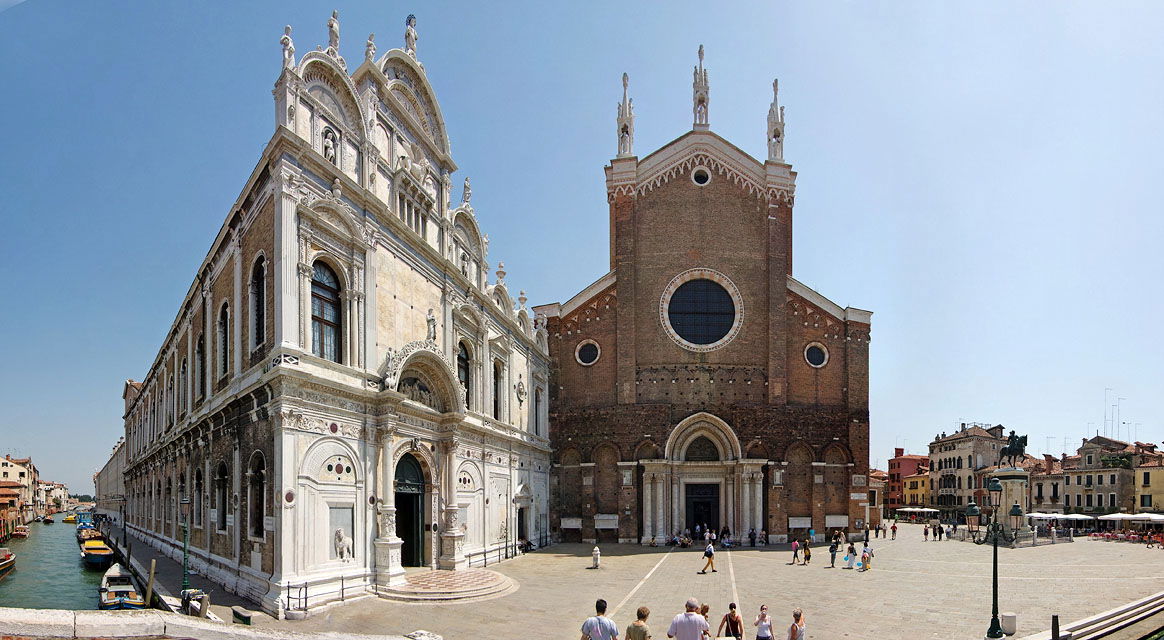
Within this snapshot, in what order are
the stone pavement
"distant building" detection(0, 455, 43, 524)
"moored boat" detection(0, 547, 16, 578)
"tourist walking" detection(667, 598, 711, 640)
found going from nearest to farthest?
1. "tourist walking" detection(667, 598, 711, 640)
2. the stone pavement
3. "moored boat" detection(0, 547, 16, 578)
4. "distant building" detection(0, 455, 43, 524)

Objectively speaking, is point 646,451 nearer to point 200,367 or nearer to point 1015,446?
point 200,367

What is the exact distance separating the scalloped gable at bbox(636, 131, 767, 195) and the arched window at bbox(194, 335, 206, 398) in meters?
21.7

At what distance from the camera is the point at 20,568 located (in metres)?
40.2

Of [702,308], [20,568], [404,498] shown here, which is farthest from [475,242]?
[20,568]

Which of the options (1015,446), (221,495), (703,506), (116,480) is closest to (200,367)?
(221,495)

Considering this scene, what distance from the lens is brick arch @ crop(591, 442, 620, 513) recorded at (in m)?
36.6

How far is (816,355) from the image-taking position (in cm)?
3812

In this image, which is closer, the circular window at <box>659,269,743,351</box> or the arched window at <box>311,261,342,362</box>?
the arched window at <box>311,261,342,362</box>

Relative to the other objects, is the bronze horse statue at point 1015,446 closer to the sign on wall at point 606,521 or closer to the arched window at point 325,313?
the sign on wall at point 606,521

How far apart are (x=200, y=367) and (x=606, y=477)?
18706mm

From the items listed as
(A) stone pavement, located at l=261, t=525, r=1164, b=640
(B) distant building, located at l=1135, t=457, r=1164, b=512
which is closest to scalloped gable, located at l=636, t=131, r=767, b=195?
(A) stone pavement, located at l=261, t=525, r=1164, b=640

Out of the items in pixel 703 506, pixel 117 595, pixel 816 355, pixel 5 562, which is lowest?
pixel 5 562

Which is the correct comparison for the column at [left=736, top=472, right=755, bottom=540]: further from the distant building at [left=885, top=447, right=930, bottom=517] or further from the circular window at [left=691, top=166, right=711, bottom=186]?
the distant building at [left=885, top=447, right=930, bottom=517]

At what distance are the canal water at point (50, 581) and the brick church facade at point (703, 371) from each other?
1970 centimetres
